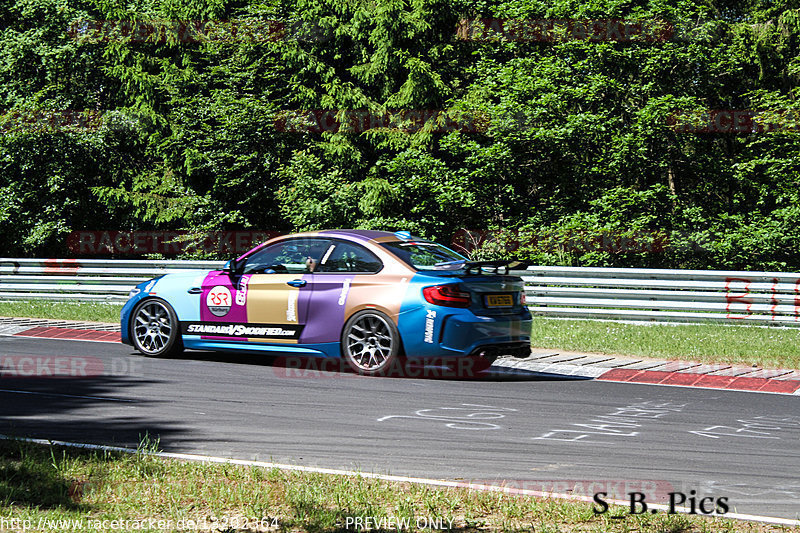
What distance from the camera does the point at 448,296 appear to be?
9672 mm

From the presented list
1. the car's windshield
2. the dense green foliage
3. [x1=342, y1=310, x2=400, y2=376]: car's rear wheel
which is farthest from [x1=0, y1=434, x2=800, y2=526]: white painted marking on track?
the dense green foliage

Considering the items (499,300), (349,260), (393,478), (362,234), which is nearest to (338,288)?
(349,260)

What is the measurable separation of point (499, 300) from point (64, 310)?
32.4 ft

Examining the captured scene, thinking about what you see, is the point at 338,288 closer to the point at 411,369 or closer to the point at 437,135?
the point at 411,369

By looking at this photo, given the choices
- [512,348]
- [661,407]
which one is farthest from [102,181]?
[661,407]

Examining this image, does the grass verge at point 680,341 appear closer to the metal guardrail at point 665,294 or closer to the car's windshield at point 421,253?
the metal guardrail at point 665,294

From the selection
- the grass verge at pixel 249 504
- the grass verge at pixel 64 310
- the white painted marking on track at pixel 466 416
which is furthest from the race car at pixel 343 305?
the grass verge at pixel 64 310

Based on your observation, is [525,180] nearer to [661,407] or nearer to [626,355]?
[626,355]

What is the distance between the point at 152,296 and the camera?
11258 mm

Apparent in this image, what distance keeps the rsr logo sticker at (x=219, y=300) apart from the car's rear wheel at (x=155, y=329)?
573 millimetres

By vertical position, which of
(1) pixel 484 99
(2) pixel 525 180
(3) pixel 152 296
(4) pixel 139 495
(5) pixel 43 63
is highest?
(5) pixel 43 63

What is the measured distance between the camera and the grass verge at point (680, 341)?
38.0 feet

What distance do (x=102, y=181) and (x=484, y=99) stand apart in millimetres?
12892

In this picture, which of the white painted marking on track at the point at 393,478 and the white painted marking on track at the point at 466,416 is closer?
the white painted marking on track at the point at 393,478
